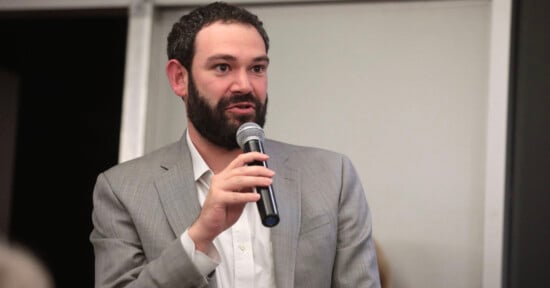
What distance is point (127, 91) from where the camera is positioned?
10.8ft

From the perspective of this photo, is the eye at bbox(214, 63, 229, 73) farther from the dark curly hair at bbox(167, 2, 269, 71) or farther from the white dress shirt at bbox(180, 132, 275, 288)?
the white dress shirt at bbox(180, 132, 275, 288)

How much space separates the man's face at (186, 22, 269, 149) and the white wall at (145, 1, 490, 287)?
107 cm

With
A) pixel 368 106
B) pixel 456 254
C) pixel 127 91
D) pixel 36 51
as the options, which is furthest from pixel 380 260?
pixel 36 51

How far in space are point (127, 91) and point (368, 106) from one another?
41.9 inches

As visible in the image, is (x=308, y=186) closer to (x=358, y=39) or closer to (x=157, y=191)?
(x=157, y=191)

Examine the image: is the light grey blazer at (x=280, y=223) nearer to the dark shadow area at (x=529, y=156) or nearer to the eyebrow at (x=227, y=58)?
the eyebrow at (x=227, y=58)

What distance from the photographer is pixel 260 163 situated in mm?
1617

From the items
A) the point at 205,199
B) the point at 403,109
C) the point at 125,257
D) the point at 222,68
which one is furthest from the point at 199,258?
the point at 403,109

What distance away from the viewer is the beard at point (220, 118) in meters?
1.97

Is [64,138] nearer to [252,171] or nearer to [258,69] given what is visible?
[258,69]

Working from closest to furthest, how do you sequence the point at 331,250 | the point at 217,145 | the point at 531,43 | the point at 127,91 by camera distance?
the point at 331,250 < the point at 217,145 < the point at 531,43 < the point at 127,91

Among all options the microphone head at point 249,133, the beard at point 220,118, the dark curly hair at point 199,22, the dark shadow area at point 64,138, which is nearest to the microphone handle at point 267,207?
the microphone head at point 249,133

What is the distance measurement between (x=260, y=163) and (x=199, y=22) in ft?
2.15

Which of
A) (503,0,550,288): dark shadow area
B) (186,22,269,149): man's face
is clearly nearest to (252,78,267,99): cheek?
(186,22,269,149): man's face
